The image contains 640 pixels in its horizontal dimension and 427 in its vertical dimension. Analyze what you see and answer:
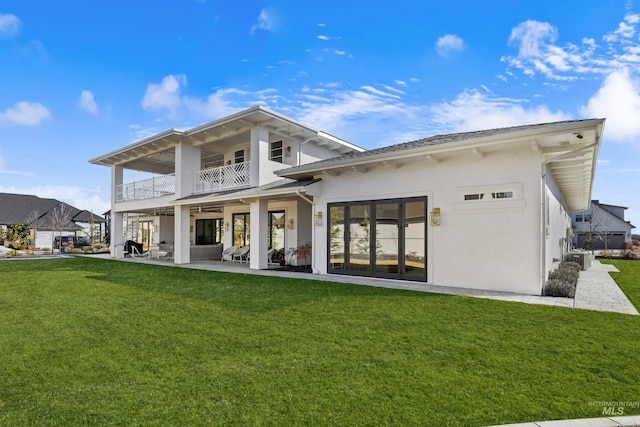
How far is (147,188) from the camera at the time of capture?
19.0 meters

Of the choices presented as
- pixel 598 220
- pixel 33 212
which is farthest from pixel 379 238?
pixel 33 212

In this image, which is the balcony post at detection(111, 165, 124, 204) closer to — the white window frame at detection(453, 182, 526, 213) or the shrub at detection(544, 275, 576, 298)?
the white window frame at detection(453, 182, 526, 213)

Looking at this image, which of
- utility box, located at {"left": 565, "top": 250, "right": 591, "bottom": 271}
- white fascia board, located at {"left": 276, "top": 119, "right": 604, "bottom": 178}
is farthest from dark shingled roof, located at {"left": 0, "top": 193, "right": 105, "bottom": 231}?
utility box, located at {"left": 565, "top": 250, "right": 591, "bottom": 271}

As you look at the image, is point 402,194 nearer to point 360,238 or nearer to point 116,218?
point 360,238

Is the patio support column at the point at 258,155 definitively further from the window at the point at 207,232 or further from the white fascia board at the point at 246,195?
the window at the point at 207,232

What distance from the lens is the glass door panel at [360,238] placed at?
1060cm

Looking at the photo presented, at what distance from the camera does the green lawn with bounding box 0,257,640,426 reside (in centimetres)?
295

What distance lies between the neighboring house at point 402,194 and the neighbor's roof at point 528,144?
0.10 feet

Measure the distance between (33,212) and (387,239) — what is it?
141 ft

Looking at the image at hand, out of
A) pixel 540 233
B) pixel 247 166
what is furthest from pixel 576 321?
pixel 247 166

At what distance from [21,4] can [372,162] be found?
14427mm

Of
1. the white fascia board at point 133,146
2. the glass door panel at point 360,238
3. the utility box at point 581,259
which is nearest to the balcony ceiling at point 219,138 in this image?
the white fascia board at point 133,146

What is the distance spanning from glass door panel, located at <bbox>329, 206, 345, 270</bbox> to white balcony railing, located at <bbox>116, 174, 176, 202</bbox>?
9.07 meters

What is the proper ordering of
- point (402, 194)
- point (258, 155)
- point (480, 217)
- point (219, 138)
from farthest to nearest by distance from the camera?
1. point (219, 138)
2. point (258, 155)
3. point (402, 194)
4. point (480, 217)
